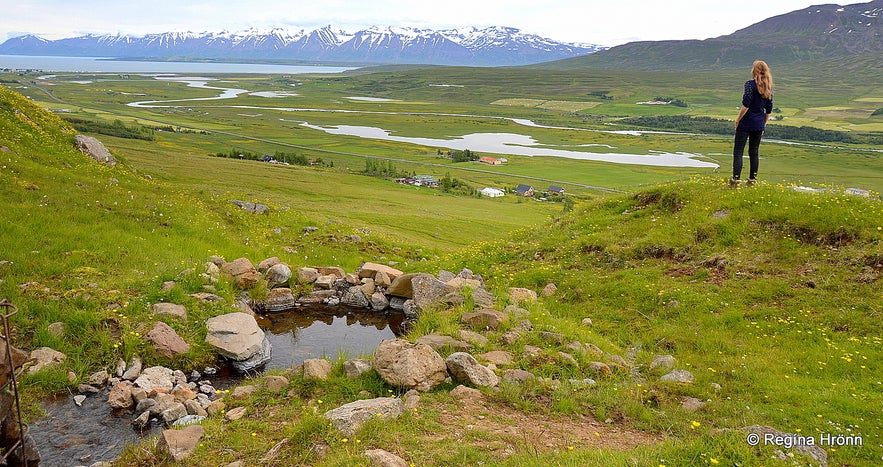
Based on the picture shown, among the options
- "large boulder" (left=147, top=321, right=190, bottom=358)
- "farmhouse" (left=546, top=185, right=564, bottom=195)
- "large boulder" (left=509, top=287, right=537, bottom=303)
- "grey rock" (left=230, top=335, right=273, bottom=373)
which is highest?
"large boulder" (left=509, top=287, right=537, bottom=303)

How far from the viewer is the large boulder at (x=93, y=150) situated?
108 ft

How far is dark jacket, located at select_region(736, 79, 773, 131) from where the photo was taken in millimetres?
19312

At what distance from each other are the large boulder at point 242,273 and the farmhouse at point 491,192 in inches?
2972

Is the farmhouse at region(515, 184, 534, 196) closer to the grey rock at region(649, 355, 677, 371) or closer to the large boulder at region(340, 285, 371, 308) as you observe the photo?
the large boulder at region(340, 285, 371, 308)

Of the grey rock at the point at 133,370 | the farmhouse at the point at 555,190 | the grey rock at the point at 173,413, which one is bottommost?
the farmhouse at the point at 555,190

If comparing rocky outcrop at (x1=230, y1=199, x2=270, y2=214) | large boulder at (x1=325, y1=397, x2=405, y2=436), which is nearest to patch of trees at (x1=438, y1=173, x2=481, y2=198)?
rocky outcrop at (x1=230, y1=199, x2=270, y2=214)

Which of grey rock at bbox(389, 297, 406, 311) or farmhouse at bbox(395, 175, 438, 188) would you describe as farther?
farmhouse at bbox(395, 175, 438, 188)

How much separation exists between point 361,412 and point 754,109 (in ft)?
59.2

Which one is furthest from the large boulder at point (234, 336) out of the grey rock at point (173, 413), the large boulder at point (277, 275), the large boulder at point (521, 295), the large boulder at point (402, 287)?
the large boulder at point (521, 295)

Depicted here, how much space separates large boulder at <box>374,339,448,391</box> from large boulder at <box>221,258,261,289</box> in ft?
34.4

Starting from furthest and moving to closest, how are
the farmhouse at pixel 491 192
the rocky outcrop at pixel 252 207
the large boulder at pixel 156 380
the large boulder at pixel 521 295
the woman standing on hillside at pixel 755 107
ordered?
the farmhouse at pixel 491 192, the rocky outcrop at pixel 252 207, the woman standing on hillside at pixel 755 107, the large boulder at pixel 521 295, the large boulder at pixel 156 380

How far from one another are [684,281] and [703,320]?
7.94 feet

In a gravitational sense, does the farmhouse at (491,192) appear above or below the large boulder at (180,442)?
below

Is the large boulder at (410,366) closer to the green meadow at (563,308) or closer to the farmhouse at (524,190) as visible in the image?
the green meadow at (563,308)
